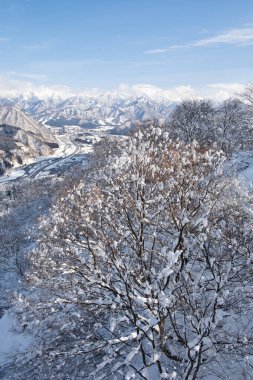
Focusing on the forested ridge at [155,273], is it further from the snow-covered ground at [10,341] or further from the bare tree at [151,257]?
the snow-covered ground at [10,341]

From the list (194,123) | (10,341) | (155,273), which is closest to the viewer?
(155,273)

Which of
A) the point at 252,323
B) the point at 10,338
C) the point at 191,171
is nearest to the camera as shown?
the point at 191,171

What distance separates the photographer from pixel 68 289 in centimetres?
1530

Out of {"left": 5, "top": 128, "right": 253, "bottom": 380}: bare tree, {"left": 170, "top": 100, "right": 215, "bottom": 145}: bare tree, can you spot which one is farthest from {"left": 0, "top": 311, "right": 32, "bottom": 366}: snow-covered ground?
{"left": 170, "top": 100, "right": 215, "bottom": 145}: bare tree

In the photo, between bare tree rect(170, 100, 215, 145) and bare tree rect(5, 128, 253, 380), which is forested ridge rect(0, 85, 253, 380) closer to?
bare tree rect(5, 128, 253, 380)

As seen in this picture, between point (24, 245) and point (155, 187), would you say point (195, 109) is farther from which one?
point (155, 187)

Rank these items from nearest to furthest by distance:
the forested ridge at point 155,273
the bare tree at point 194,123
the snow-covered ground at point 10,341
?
the forested ridge at point 155,273
the snow-covered ground at point 10,341
the bare tree at point 194,123

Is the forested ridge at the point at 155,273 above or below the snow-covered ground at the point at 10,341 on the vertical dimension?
above

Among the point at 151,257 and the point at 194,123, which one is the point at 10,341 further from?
the point at 194,123

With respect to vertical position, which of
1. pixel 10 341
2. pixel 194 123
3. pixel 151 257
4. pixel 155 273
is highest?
pixel 194 123

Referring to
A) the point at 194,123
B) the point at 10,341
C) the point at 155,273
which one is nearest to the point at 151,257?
the point at 155,273

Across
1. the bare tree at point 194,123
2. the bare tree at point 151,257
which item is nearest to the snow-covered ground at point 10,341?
the bare tree at point 151,257

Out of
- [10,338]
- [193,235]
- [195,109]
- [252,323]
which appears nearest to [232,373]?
[252,323]

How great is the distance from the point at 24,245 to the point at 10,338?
108 ft
